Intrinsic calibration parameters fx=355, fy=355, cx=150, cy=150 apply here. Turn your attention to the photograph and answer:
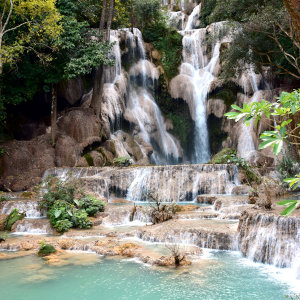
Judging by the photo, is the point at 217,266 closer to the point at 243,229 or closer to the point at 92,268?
the point at 243,229

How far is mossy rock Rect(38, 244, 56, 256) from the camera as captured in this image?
8820 mm

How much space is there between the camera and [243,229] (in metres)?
9.02

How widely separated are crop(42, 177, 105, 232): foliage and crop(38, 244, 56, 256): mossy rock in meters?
2.27

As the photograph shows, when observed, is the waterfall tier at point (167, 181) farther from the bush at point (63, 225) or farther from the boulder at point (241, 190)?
the bush at point (63, 225)

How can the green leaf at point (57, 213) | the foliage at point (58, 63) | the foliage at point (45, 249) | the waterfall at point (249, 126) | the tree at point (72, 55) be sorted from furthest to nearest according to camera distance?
the waterfall at point (249, 126), the foliage at point (58, 63), the tree at point (72, 55), the green leaf at point (57, 213), the foliage at point (45, 249)

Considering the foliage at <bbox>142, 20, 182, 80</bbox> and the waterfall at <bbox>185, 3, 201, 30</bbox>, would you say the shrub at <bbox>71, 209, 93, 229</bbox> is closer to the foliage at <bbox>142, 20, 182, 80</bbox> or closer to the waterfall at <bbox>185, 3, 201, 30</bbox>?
the foliage at <bbox>142, 20, 182, 80</bbox>

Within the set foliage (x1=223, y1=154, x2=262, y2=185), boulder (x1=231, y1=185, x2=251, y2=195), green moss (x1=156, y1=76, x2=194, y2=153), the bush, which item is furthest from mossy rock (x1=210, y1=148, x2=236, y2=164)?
the bush

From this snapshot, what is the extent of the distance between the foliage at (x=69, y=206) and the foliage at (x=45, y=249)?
2260 mm

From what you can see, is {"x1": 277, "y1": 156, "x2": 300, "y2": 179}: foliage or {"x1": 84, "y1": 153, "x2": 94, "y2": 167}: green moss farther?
{"x1": 84, "y1": 153, "x2": 94, "y2": 167}: green moss

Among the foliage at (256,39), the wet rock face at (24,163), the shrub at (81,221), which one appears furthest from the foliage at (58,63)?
the shrub at (81,221)

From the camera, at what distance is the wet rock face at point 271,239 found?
25.6ft

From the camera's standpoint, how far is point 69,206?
12.2 metres

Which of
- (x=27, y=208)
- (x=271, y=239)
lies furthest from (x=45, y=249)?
(x=271, y=239)

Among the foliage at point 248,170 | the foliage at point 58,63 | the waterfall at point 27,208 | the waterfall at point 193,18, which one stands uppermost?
the waterfall at point 193,18
